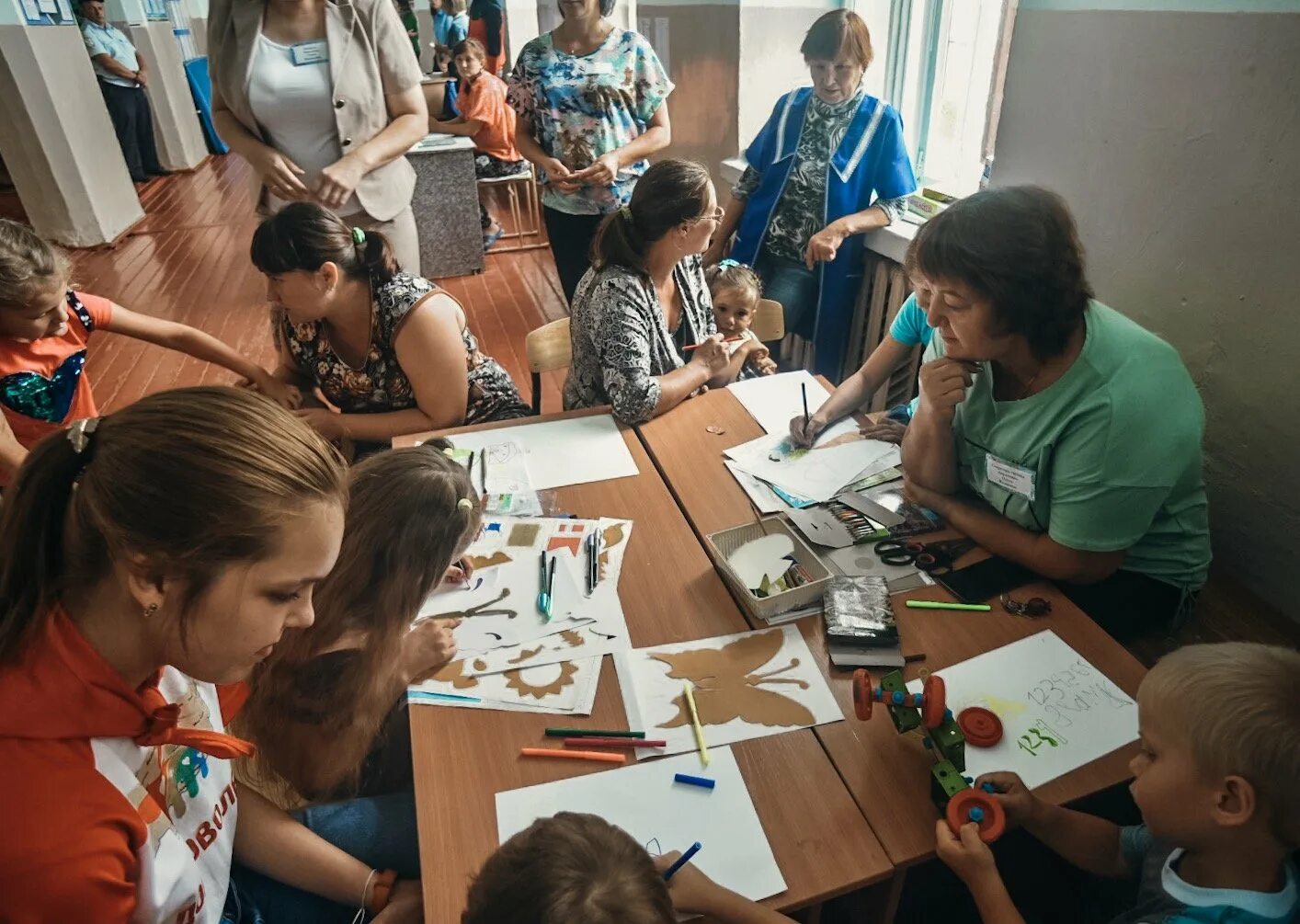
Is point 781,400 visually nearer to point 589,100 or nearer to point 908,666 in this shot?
point 908,666

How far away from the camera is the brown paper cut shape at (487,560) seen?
4.85ft

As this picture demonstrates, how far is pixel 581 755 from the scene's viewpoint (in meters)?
1.10

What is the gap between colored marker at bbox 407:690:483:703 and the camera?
1.20m

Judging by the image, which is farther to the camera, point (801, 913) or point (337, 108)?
point (337, 108)

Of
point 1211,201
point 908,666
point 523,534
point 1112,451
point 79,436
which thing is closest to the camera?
point 79,436

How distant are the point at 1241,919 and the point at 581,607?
95 cm

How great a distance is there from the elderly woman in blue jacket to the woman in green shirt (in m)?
1.48

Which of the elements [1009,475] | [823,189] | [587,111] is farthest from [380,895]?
[587,111]

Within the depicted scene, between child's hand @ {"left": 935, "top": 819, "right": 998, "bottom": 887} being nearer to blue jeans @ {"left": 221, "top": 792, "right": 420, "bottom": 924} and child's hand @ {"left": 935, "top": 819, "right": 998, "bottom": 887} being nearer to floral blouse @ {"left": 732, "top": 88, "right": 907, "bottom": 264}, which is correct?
blue jeans @ {"left": 221, "top": 792, "right": 420, "bottom": 924}

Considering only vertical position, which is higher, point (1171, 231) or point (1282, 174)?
point (1282, 174)

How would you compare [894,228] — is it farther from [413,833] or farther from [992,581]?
[413,833]

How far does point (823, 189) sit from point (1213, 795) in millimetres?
2497

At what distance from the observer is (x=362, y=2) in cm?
231

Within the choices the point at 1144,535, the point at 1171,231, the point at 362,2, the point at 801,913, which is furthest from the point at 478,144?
the point at 801,913
